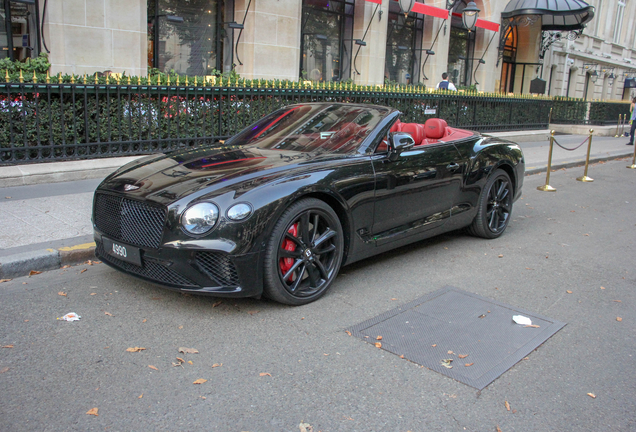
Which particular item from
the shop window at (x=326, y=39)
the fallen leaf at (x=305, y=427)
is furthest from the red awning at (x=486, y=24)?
the fallen leaf at (x=305, y=427)

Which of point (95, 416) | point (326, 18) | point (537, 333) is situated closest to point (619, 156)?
point (326, 18)

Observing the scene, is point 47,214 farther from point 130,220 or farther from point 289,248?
point 289,248

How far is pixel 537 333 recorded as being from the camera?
4133mm

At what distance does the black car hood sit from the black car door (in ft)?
1.85

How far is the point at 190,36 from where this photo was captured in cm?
1459

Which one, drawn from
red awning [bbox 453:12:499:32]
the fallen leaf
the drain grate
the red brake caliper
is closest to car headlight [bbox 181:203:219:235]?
the red brake caliper

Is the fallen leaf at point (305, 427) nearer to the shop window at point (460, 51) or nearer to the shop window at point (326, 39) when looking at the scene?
the shop window at point (326, 39)

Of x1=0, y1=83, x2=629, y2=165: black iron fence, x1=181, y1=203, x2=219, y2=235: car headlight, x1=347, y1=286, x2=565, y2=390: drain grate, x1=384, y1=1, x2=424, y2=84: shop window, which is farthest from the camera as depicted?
x1=384, y1=1, x2=424, y2=84: shop window

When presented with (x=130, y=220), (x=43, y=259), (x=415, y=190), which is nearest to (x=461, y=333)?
(x=415, y=190)

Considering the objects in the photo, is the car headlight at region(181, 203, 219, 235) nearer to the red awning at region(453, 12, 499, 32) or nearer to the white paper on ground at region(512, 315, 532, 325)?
the white paper on ground at region(512, 315, 532, 325)

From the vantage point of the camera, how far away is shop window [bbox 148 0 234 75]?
13812 millimetres

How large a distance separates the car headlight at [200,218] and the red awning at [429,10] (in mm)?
15842

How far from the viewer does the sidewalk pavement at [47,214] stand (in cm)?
520

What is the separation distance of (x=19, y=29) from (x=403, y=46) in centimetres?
1378
